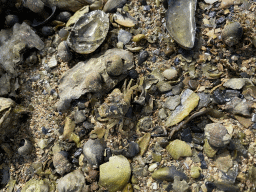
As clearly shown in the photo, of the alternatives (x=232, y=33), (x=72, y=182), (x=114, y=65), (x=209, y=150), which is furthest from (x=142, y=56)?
(x=72, y=182)

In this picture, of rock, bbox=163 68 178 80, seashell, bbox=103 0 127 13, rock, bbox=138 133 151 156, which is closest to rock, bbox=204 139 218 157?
rock, bbox=138 133 151 156

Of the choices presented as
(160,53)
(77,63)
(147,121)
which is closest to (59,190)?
(147,121)

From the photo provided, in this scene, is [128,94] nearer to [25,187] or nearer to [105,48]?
[105,48]

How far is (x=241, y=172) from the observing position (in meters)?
2.50

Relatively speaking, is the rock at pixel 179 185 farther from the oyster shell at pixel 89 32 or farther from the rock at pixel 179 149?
the oyster shell at pixel 89 32

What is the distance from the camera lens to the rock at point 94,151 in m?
2.89

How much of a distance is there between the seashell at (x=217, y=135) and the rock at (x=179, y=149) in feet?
1.02

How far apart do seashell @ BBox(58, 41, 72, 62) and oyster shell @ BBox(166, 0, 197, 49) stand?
5.55 ft

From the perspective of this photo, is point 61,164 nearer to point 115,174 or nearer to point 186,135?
point 115,174

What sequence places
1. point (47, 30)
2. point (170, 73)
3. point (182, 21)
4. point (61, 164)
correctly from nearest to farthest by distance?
point (61, 164) → point (170, 73) → point (182, 21) → point (47, 30)

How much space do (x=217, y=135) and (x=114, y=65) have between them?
1675mm

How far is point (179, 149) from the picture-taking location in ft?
8.94

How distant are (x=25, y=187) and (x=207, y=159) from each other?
2659 millimetres

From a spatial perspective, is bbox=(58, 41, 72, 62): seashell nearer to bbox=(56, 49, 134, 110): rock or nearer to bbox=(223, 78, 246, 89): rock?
bbox=(56, 49, 134, 110): rock
